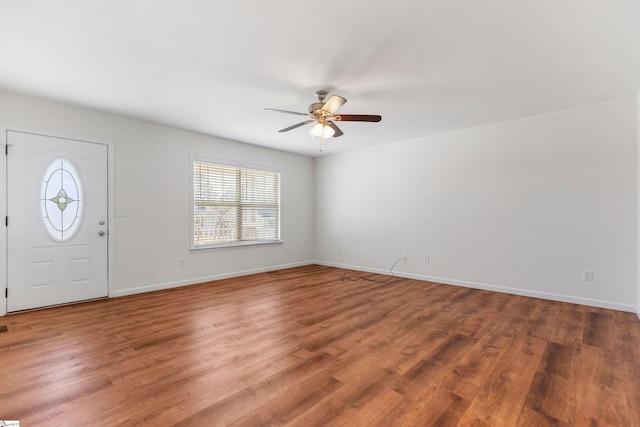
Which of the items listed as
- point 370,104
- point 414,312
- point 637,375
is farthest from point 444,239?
point 637,375

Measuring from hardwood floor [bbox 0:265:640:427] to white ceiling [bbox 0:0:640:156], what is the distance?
2.45 meters

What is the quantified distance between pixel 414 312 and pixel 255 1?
329 cm

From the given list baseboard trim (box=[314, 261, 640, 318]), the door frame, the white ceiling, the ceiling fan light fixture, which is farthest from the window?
the ceiling fan light fixture

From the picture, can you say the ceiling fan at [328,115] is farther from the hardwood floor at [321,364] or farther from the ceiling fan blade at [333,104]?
the hardwood floor at [321,364]

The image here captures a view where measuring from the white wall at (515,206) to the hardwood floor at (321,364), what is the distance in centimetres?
54

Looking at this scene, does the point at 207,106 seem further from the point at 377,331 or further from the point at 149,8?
the point at 377,331

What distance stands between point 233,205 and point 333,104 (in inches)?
128

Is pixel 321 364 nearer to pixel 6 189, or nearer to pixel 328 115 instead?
pixel 328 115

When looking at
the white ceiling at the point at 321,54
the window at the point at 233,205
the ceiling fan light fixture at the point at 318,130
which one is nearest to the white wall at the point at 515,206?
the white ceiling at the point at 321,54

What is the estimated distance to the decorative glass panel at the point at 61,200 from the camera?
361cm

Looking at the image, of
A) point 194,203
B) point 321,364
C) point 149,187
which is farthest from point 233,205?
point 321,364

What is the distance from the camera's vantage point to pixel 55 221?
3656mm

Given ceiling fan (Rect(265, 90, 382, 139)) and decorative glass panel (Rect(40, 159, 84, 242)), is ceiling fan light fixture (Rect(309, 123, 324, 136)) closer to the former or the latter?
ceiling fan (Rect(265, 90, 382, 139))

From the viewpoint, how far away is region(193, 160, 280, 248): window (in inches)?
199
